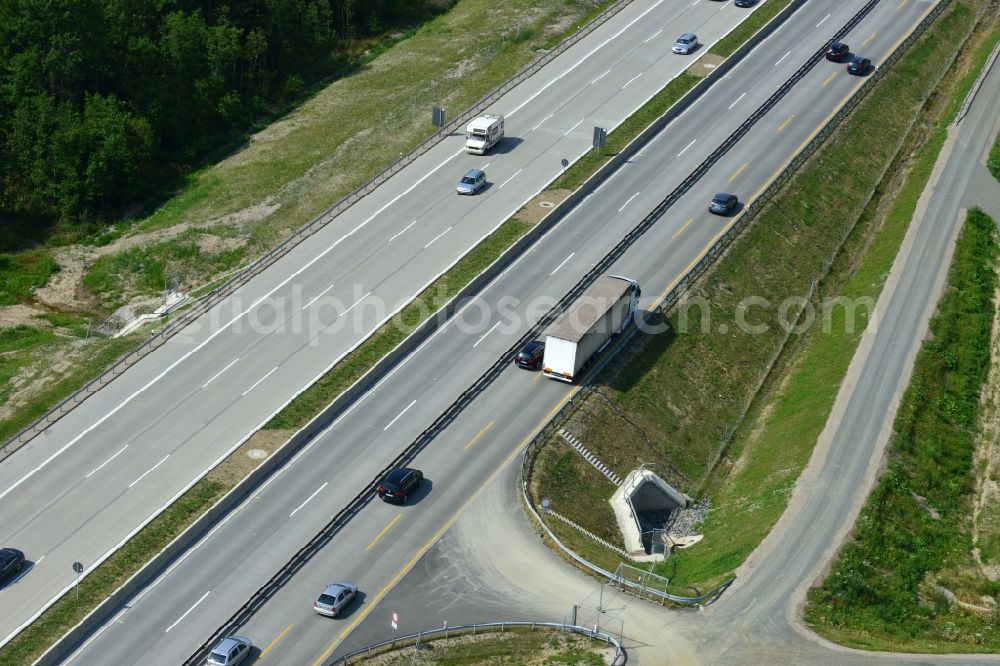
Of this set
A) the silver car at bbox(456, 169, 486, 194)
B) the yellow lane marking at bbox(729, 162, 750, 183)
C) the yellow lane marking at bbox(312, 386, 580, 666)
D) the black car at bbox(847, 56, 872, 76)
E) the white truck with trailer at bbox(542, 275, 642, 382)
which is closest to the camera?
the yellow lane marking at bbox(312, 386, 580, 666)

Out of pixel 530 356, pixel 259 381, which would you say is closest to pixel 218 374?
pixel 259 381

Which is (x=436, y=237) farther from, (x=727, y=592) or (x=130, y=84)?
(x=130, y=84)

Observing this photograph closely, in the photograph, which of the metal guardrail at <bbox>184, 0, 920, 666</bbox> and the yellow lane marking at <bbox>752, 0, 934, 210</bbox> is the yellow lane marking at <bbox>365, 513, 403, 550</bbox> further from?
the yellow lane marking at <bbox>752, 0, 934, 210</bbox>

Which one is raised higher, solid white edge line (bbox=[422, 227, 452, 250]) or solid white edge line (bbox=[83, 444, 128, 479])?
solid white edge line (bbox=[422, 227, 452, 250])

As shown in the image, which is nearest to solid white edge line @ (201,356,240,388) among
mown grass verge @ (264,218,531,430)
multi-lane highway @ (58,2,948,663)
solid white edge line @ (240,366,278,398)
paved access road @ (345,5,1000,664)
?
solid white edge line @ (240,366,278,398)

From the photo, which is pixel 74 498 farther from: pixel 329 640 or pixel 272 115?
pixel 272 115

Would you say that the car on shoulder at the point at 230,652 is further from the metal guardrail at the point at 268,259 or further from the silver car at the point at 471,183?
the silver car at the point at 471,183

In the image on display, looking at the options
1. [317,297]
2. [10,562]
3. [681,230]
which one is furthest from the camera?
[681,230]
